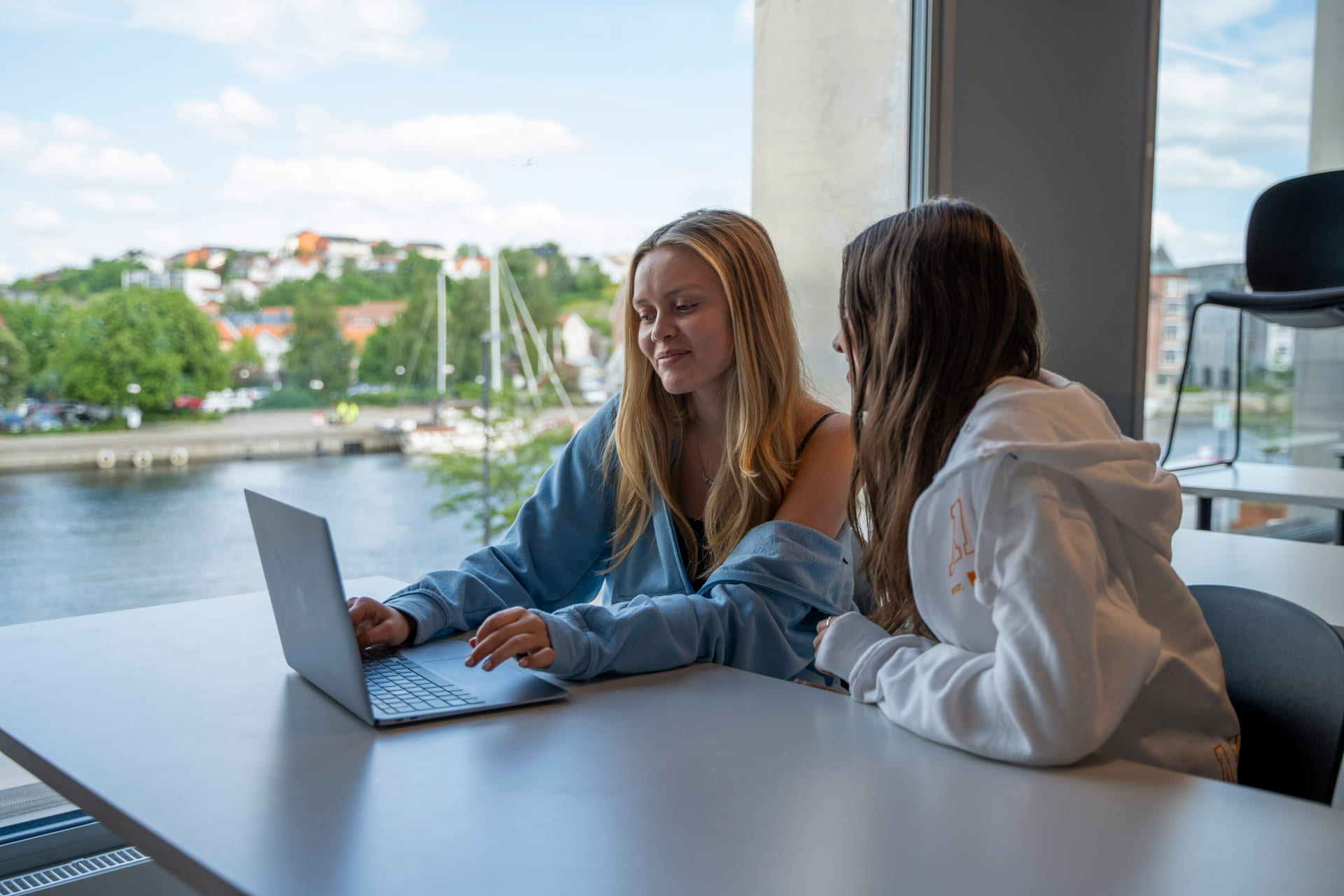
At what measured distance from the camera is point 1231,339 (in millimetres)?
4410

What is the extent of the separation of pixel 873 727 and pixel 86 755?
707 millimetres

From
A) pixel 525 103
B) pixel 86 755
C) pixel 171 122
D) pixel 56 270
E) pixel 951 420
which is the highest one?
pixel 525 103

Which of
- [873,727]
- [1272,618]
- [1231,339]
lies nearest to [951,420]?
[873,727]

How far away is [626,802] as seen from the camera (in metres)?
0.80

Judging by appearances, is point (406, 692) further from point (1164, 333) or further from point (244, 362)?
point (1164, 333)

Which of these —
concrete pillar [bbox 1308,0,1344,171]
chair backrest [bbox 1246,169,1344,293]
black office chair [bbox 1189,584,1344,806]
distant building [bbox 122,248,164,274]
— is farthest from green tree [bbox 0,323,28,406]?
concrete pillar [bbox 1308,0,1344,171]

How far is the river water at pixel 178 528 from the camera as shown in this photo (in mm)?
1914

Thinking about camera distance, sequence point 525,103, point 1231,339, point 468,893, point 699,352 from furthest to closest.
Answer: point 1231,339
point 525,103
point 699,352
point 468,893

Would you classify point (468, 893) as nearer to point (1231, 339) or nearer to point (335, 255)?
point (335, 255)

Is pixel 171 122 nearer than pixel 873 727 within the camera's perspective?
No

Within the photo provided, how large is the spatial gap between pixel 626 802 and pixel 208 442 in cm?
166

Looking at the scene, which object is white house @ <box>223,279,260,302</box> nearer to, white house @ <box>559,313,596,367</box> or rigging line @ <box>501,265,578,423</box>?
rigging line @ <box>501,265,578,423</box>

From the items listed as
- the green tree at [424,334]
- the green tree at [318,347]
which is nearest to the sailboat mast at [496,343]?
the green tree at [424,334]

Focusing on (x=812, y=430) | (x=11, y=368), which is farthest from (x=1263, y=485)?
(x=11, y=368)
